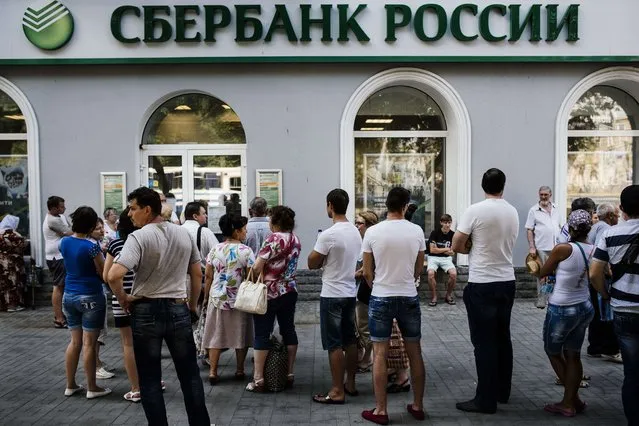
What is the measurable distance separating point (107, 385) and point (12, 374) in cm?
128

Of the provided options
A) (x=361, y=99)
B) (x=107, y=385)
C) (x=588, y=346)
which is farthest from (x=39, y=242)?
(x=588, y=346)

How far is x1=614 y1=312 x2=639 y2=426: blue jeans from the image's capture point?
4.43 meters

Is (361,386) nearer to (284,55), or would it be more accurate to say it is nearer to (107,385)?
(107,385)

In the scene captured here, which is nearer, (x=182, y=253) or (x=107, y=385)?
(x=182, y=253)

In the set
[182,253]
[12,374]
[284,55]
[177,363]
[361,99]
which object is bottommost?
[12,374]

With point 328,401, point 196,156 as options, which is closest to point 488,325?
point 328,401

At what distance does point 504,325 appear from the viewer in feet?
17.7

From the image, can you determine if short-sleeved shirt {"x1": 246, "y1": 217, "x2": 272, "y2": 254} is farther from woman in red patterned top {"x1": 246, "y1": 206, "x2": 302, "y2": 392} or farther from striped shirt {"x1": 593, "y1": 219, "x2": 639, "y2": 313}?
striped shirt {"x1": 593, "y1": 219, "x2": 639, "y2": 313}

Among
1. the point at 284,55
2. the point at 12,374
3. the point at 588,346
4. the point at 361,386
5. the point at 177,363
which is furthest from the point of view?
the point at 284,55

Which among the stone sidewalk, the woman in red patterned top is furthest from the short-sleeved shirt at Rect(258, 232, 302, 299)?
the stone sidewalk

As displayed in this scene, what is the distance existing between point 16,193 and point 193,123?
3.36 m

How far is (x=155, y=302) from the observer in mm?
4367

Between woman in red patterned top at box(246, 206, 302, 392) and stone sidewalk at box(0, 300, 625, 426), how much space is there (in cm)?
43

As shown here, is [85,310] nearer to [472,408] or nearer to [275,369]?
[275,369]
